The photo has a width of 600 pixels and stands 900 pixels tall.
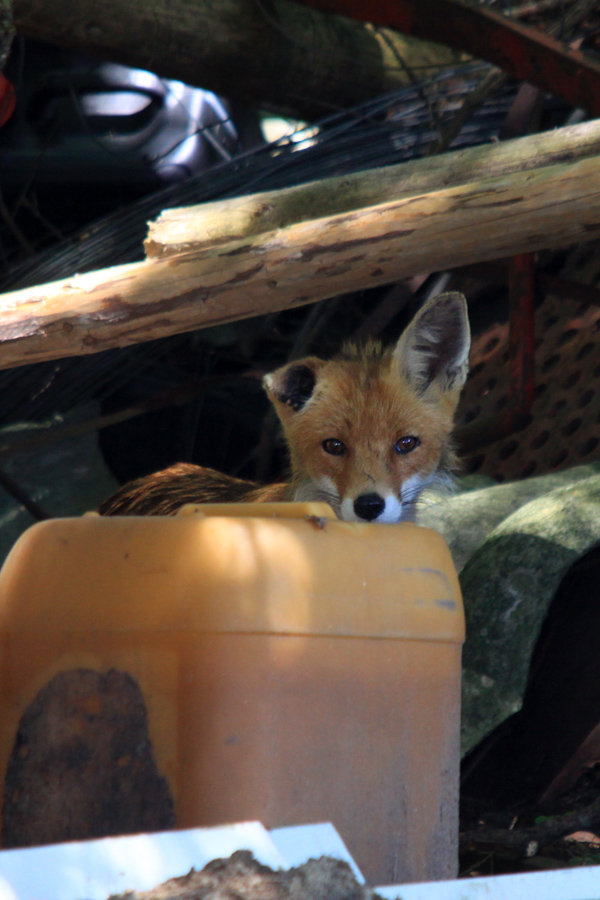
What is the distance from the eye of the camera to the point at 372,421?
2.99 m

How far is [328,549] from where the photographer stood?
1584 mm

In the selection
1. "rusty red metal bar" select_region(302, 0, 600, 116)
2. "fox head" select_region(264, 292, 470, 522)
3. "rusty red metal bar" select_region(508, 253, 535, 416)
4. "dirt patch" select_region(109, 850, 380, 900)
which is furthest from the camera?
"rusty red metal bar" select_region(508, 253, 535, 416)

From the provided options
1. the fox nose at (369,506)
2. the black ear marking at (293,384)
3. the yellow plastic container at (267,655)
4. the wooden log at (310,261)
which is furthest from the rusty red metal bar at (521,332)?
the yellow plastic container at (267,655)

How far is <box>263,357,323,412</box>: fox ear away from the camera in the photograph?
3.12m

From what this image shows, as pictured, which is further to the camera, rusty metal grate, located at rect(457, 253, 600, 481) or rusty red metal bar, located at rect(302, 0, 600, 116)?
rusty metal grate, located at rect(457, 253, 600, 481)

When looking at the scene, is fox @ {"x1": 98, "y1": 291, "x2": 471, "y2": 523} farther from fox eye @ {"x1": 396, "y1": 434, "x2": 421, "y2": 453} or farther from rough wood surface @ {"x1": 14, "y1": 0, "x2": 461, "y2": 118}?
rough wood surface @ {"x1": 14, "y1": 0, "x2": 461, "y2": 118}

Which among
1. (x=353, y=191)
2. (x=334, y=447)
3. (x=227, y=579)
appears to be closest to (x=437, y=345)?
(x=334, y=447)

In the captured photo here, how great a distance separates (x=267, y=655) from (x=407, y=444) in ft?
5.24

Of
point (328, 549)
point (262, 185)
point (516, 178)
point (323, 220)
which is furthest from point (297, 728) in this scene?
point (262, 185)

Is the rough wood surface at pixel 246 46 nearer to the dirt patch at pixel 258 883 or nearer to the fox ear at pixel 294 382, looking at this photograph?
the fox ear at pixel 294 382

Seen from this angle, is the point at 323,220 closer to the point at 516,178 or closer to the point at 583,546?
the point at 516,178

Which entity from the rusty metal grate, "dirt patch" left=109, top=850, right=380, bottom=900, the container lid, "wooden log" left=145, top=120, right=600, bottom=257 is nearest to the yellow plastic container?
the container lid

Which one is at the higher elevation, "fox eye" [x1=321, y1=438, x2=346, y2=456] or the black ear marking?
the black ear marking

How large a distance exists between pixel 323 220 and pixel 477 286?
305 cm
